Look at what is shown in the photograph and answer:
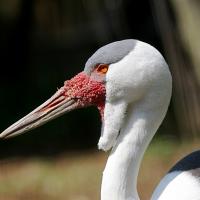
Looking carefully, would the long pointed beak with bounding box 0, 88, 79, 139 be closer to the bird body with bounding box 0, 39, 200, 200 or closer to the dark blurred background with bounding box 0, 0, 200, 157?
the bird body with bounding box 0, 39, 200, 200

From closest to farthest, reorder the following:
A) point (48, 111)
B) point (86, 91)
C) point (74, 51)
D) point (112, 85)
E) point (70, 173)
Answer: point (112, 85)
point (86, 91)
point (48, 111)
point (70, 173)
point (74, 51)

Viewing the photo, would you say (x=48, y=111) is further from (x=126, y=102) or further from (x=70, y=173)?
(x=70, y=173)

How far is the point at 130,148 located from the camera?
3885 millimetres

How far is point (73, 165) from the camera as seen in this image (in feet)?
28.6

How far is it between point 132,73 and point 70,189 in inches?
171

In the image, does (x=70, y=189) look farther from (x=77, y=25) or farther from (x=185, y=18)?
(x=77, y=25)

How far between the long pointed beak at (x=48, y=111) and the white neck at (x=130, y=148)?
287 millimetres

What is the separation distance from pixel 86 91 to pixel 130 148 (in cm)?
33

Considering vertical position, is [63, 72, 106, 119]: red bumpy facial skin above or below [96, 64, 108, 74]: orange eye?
below

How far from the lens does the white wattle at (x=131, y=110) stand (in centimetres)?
376

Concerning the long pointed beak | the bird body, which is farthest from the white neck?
the long pointed beak

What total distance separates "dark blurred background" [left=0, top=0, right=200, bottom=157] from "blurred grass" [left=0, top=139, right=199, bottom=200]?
0.89 feet

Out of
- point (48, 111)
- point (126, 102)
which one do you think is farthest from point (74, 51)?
point (126, 102)

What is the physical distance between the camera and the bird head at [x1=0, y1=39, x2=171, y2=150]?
3.75m
